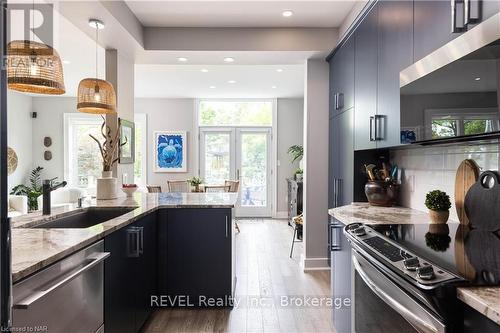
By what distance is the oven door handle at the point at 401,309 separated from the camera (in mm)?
1001

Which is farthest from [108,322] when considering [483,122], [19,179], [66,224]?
[19,179]

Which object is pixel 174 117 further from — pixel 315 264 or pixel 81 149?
pixel 315 264

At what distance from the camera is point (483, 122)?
47.9 inches

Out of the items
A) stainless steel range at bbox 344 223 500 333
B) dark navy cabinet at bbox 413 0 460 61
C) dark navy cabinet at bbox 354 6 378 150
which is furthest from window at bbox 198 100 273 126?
stainless steel range at bbox 344 223 500 333

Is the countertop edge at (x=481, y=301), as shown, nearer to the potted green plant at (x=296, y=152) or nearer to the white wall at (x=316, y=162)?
the white wall at (x=316, y=162)

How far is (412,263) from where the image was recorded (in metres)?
1.10

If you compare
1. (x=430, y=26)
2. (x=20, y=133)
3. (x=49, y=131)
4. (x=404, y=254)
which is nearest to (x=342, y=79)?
(x=430, y=26)

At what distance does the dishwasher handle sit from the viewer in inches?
41.0

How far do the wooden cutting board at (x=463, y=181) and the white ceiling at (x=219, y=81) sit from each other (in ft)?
11.0

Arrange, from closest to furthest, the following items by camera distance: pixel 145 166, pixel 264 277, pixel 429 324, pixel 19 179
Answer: pixel 429 324, pixel 264 277, pixel 19 179, pixel 145 166

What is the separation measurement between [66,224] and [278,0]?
246 centimetres

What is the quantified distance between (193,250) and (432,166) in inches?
74.3

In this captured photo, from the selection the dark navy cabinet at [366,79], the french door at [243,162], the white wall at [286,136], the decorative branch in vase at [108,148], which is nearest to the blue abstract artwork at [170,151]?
the french door at [243,162]

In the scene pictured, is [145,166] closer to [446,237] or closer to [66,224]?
[66,224]
